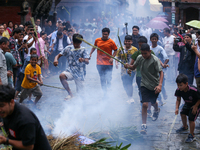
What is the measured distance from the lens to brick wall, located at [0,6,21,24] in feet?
52.5

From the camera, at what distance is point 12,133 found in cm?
259

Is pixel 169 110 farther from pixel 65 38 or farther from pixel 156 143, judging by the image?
pixel 65 38

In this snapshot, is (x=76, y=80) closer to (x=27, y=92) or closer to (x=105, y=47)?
(x=27, y=92)

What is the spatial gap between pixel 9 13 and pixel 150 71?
12283 millimetres

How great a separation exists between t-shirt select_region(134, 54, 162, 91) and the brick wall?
39.1 ft

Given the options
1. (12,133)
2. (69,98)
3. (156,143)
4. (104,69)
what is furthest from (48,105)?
(12,133)

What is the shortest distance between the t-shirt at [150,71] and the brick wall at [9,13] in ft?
39.1

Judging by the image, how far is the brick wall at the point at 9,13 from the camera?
16.0 m

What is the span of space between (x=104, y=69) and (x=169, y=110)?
2123mm

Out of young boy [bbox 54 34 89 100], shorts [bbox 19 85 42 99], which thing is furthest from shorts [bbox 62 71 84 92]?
shorts [bbox 19 85 42 99]

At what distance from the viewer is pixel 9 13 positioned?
1602 cm

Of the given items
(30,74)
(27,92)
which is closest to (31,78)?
(30,74)

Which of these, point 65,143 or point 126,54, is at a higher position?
point 126,54

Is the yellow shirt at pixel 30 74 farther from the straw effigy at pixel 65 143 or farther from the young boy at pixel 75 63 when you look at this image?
the straw effigy at pixel 65 143
